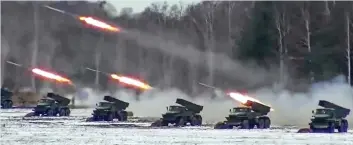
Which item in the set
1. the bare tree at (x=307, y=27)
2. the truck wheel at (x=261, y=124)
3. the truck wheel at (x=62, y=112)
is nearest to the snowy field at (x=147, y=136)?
the truck wheel at (x=261, y=124)

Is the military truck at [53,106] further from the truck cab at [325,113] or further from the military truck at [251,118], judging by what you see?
the truck cab at [325,113]

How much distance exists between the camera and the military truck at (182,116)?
182 ft

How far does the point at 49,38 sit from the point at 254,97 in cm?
3484

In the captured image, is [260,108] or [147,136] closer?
[147,136]

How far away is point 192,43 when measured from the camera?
77.6 meters

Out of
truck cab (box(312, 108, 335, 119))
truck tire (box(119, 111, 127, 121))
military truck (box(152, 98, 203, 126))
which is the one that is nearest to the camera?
truck cab (box(312, 108, 335, 119))

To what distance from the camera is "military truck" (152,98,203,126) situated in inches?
2189

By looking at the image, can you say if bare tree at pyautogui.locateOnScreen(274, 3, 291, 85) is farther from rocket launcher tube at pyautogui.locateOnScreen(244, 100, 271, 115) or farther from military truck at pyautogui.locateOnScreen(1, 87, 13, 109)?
military truck at pyautogui.locateOnScreen(1, 87, 13, 109)

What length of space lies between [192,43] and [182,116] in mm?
22206

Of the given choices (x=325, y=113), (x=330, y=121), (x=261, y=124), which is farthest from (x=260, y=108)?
(x=330, y=121)

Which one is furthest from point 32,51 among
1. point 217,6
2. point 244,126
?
point 244,126

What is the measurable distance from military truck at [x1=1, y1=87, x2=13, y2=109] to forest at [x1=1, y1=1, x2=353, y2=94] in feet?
18.6

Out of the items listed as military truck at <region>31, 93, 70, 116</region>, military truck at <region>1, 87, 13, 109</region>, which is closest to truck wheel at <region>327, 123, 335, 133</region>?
military truck at <region>31, 93, 70, 116</region>

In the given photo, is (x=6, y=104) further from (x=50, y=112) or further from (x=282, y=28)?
(x=282, y=28)
